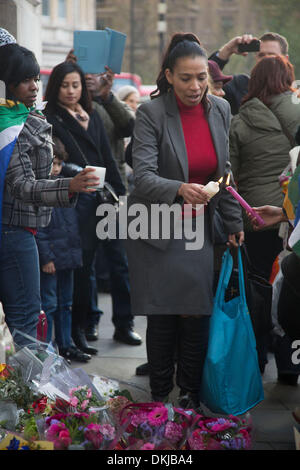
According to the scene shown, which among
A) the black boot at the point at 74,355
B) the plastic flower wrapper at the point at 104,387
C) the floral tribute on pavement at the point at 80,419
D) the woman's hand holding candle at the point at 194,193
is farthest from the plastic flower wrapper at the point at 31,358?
the black boot at the point at 74,355

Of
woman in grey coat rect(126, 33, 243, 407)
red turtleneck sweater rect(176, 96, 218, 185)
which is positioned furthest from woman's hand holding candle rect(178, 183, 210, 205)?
red turtleneck sweater rect(176, 96, 218, 185)

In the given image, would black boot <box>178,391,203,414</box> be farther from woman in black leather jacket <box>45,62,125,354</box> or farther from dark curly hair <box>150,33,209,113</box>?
dark curly hair <box>150,33,209,113</box>

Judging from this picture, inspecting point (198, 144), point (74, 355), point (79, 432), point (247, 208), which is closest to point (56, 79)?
point (198, 144)

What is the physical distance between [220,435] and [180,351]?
101 cm

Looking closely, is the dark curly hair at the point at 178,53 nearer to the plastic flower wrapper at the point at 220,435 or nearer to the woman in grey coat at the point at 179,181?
the woman in grey coat at the point at 179,181

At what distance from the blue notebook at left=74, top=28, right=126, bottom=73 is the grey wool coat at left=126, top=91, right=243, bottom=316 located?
1.65 m

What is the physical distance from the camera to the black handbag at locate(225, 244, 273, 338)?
3.96m

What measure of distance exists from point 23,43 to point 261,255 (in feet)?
7.43

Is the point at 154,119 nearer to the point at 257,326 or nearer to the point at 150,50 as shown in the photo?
the point at 257,326

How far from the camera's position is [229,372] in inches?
150

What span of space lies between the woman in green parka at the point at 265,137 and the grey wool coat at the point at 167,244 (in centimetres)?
79

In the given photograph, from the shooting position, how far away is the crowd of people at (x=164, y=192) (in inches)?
143

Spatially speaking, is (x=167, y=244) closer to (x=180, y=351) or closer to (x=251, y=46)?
(x=180, y=351)
